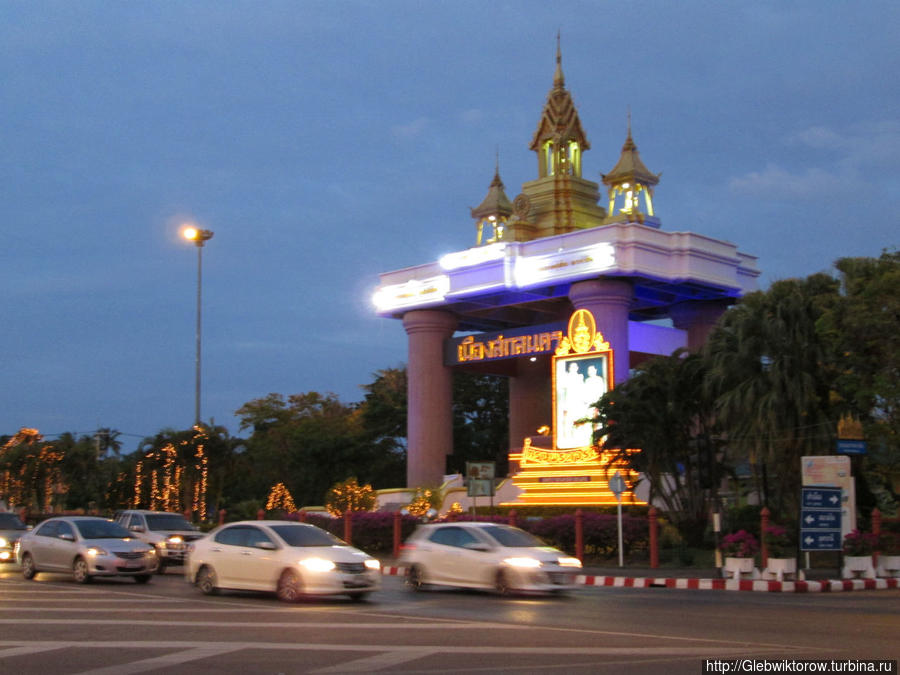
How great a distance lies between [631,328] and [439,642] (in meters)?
41.7

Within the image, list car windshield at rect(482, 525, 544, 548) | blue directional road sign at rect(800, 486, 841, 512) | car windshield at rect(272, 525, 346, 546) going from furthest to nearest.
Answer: blue directional road sign at rect(800, 486, 841, 512)
car windshield at rect(482, 525, 544, 548)
car windshield at rect(272, 525, 346, 546)

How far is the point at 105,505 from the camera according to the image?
52.7 m

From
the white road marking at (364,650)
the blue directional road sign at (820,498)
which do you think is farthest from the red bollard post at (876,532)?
the white road marking at (364,650)

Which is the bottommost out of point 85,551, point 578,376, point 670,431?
point 85,551

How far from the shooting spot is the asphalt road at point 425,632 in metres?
11.4

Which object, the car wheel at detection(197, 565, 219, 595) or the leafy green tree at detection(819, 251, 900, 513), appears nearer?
the car wheel at detection(197, 565, 219, 595)

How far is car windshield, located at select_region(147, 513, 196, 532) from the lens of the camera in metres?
29.2

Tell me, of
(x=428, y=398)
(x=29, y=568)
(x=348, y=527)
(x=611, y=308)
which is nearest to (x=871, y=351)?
(x=348, y=527)

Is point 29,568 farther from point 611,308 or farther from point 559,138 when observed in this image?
point 559,138

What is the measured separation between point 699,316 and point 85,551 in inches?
1511

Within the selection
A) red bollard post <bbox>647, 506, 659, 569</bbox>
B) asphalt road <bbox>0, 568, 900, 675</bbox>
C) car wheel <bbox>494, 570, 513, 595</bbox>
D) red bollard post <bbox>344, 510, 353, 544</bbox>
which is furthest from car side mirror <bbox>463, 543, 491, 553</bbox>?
red bollard post <bbox>344, 510, 353, 544</bbox>

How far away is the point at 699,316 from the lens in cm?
5550

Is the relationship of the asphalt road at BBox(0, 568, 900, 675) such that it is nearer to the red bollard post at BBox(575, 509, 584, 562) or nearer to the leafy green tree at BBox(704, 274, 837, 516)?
the red bollard post at BBox(575, 509, 584, 562)

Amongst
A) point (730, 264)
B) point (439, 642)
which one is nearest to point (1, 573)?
point (439, 642)
